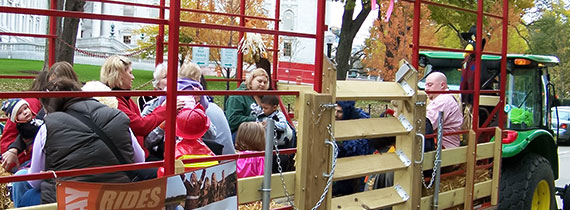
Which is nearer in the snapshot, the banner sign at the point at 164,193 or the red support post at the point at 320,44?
the banner sign at the point at 164,193

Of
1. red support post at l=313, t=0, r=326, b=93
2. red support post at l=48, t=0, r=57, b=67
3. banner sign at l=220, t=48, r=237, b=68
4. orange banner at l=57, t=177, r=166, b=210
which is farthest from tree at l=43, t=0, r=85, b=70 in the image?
orange banner at l=57, t=177, r=166, b=210

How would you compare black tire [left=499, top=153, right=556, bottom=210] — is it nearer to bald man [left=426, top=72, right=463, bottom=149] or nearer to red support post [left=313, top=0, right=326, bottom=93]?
bald man [left=426, top=72, right=463, bottom=149]

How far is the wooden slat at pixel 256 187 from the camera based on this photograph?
3.60m

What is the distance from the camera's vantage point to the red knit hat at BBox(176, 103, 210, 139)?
3883mm

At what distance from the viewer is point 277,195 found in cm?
379

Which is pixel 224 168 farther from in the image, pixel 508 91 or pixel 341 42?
pixel 341 42

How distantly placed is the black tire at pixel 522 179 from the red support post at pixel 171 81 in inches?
183

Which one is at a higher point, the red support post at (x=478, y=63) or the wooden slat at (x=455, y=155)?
the red support post at (x=478, y=63)

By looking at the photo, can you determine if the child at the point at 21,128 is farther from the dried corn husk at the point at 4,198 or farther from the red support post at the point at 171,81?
the red support post at the point at 171,81

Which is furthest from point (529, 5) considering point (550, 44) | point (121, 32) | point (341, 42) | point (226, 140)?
point (121, 32)

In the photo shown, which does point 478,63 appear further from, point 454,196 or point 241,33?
point 241,33

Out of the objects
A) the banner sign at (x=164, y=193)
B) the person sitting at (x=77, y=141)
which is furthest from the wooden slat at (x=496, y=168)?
the person sitting at (x=77, y=141)

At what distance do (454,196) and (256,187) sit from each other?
237cm

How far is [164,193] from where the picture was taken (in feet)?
10.1
